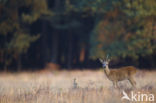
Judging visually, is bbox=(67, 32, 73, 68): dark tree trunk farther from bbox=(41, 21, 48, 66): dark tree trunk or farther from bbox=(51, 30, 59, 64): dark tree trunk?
bbox=(41, 21, 48, 66): dark tree trunk

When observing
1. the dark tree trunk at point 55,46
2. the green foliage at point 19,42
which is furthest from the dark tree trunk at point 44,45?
the green foliage at point 19,42

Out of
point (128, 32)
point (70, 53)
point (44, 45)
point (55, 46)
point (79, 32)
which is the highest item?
point (79, 32)

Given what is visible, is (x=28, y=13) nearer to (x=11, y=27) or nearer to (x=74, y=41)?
(x=11, y=27)

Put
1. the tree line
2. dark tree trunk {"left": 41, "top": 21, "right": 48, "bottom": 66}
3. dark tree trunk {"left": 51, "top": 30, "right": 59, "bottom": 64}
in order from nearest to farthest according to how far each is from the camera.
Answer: the tree line
dark tree trunk {"left": 51, "top": 30, "right": 59, "bottom": 64}
dark tree trunk {"left": 41, "top": 21, "right": 48, "bottom": 66}

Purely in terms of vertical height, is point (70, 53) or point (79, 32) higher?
point (79, 32)

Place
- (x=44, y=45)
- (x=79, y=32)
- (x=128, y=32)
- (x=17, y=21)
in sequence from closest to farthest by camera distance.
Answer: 1. (x=128, y=32)
2. (x=17, y=21)
3. (x=79, y=32)
4. (x=44, y=45)

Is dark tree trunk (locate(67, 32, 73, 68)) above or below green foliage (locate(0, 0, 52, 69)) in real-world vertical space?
below

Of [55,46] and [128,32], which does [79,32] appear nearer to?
[55,46]

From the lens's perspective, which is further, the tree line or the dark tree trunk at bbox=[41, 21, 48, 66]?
the dark tree trunk at bbox=[41, 21, 48, 66]

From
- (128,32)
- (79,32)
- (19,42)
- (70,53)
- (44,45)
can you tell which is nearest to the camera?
(128,32)

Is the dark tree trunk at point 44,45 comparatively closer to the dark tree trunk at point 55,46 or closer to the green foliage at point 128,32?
the dark tree trunk at point 55,46

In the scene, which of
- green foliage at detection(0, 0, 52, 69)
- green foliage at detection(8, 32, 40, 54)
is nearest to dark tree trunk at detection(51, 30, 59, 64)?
green foliage at detection(0, 0, 52, 69)

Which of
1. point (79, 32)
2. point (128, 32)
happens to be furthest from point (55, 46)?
point (128, 32)

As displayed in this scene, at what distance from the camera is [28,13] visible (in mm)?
28922
